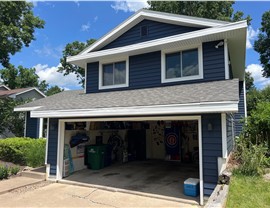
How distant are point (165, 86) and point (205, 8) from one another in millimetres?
17941

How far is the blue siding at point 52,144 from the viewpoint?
356 inches

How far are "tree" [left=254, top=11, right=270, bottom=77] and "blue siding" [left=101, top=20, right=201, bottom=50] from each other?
2229 centimetres

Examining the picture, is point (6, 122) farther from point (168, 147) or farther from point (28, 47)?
point (168, 147)

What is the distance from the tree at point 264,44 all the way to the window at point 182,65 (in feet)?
74.3

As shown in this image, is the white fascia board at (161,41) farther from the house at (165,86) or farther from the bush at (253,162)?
the bush at (253,162)

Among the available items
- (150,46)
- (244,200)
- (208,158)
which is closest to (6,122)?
(150,46)

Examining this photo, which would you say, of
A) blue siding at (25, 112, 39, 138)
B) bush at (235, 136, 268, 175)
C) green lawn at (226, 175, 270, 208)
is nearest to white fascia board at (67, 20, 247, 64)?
bush at (235, 136, 268, 175)

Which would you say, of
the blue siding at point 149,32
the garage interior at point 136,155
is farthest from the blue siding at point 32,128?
the blue siding at point 149,32

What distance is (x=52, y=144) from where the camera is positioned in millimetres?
9195

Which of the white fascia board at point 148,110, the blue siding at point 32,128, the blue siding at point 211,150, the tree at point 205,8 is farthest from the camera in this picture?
the tree at point 205,8

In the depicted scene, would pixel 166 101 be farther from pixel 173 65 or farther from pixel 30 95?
pixel 30 95

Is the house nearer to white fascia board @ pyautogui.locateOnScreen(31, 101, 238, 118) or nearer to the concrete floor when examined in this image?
white fascia board @ pyautogui.locateOnScreen(31, 101, 238, 118)

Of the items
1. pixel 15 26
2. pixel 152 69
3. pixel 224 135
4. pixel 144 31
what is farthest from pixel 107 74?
pixel 15 26

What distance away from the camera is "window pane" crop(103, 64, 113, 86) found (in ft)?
34.4
